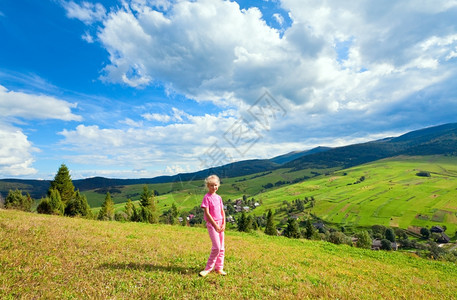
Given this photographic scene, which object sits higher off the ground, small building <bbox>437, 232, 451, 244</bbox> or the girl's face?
the girl's face

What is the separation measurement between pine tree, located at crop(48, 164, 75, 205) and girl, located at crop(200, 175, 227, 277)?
52.0 metres

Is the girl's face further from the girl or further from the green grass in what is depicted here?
the green grass

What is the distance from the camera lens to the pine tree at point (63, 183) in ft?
151

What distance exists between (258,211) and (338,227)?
185ft

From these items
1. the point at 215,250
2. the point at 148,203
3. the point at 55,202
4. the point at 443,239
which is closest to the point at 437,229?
the point at 443,239

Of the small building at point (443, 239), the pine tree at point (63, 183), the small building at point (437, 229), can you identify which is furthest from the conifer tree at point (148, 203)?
the small building at point (437, 229)

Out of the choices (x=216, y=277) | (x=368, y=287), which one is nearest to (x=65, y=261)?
(x=216, y=277)

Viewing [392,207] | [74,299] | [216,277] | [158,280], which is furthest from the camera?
[392,207]

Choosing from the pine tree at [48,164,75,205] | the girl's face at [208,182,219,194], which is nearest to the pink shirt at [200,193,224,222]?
the girl's face at [208,182,219,194]

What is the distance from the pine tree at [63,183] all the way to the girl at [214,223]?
171ft

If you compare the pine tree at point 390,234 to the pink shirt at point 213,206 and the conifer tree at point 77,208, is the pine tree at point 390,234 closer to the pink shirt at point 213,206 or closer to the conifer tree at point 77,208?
the conifer tree at point 77,208

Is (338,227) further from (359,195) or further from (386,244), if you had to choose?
(359,195)

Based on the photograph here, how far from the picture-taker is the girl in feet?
25.0

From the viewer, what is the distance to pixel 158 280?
6715 millimetres
